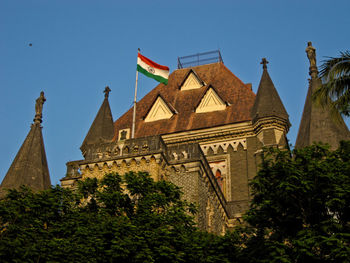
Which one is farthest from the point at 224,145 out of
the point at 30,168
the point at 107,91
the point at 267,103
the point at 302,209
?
the point at 302,209

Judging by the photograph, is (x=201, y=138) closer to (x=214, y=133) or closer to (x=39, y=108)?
(x=214, y=133)

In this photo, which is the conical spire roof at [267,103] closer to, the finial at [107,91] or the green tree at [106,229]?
the finial at [107,91]

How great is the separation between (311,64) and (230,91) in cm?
572

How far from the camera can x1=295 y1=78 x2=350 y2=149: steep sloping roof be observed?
26052 mm

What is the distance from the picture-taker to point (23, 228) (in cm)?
1570

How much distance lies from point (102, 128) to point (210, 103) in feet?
24.8

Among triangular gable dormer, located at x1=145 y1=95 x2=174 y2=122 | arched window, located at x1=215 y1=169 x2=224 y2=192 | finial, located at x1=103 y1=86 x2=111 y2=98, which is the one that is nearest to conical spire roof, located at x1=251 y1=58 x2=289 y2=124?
arched window, located at x1=215 y1=169 x2=224 y2=192

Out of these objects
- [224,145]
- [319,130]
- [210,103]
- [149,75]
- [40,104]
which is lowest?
[319,130]

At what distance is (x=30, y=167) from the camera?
29031 millimetres

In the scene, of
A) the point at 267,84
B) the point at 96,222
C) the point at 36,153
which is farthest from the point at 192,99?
the point at 96,222

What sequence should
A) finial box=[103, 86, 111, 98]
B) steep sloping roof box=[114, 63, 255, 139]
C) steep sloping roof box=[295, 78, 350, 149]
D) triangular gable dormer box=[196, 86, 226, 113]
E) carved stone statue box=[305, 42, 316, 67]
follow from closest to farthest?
steep sloping roof box=[295, 78, 350, 149] → carved stone statue box=[305, 42, 316, 67] → steep sloping roof box=[114, 63, 255, 139] → finial box=[103, 86, 111, 98] → triangular gable dormer box=[196, 86, 226, 113]

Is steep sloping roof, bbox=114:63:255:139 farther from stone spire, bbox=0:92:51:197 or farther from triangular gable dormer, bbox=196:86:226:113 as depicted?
stone spire, bbox=0:92:51:197

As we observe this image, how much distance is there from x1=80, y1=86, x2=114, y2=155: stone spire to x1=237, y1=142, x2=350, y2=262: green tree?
47.8ft

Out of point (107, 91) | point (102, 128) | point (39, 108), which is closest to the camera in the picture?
point (102, 128)
